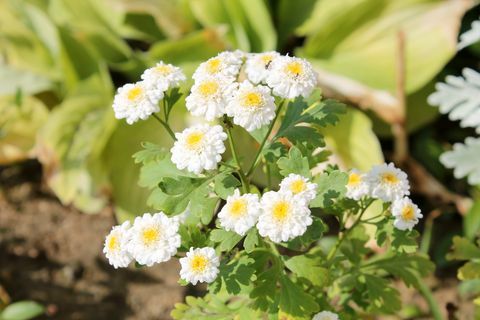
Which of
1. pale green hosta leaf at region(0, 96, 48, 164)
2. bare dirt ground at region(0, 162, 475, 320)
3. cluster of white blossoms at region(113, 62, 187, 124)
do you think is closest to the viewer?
cluster of white blossoms at region(113, 62, 187, 124)

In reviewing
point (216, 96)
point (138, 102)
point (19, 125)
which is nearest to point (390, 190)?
point (216, 96)

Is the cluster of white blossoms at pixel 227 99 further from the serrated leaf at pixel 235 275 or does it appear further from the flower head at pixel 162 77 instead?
the serrated leaf at pixel 235 275

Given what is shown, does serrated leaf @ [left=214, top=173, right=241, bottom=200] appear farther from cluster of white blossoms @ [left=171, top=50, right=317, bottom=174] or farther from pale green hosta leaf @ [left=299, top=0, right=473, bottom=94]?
pale green hosta leaf @ [left=299, top=0, right=473, bottom=94]

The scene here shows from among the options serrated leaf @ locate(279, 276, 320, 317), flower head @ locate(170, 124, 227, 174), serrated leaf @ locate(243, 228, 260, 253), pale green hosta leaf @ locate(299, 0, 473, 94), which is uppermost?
flower head @ locate(170, 124, 227, 174)

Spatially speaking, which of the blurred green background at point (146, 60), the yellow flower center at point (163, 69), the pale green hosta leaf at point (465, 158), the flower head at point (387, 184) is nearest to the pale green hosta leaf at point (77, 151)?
the blurred green background at point (146, 60)

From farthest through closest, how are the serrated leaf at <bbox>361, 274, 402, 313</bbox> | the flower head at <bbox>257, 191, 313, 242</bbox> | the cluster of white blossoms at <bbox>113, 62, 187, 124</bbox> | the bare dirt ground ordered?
1. the bare dirt ground
2. the serrated leaf at <bbox>361, 274, 402, 313</bbox>
3. the cluster of white blossoms at <bbox>113, 62, 187, 124</bbox>
4. the flower head at <bbox>257, 191, 313, 242</bbox>

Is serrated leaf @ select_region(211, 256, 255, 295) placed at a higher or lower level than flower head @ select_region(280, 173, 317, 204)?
lower

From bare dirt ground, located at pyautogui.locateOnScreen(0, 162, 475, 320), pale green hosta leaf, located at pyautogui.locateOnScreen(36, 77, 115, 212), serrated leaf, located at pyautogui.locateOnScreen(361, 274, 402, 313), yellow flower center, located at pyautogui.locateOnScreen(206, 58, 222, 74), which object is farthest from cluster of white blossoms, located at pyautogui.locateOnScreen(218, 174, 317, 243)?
pale green hosta leaf, located at pyautogui.locateOnScreen(36, 77, 115, 212)
